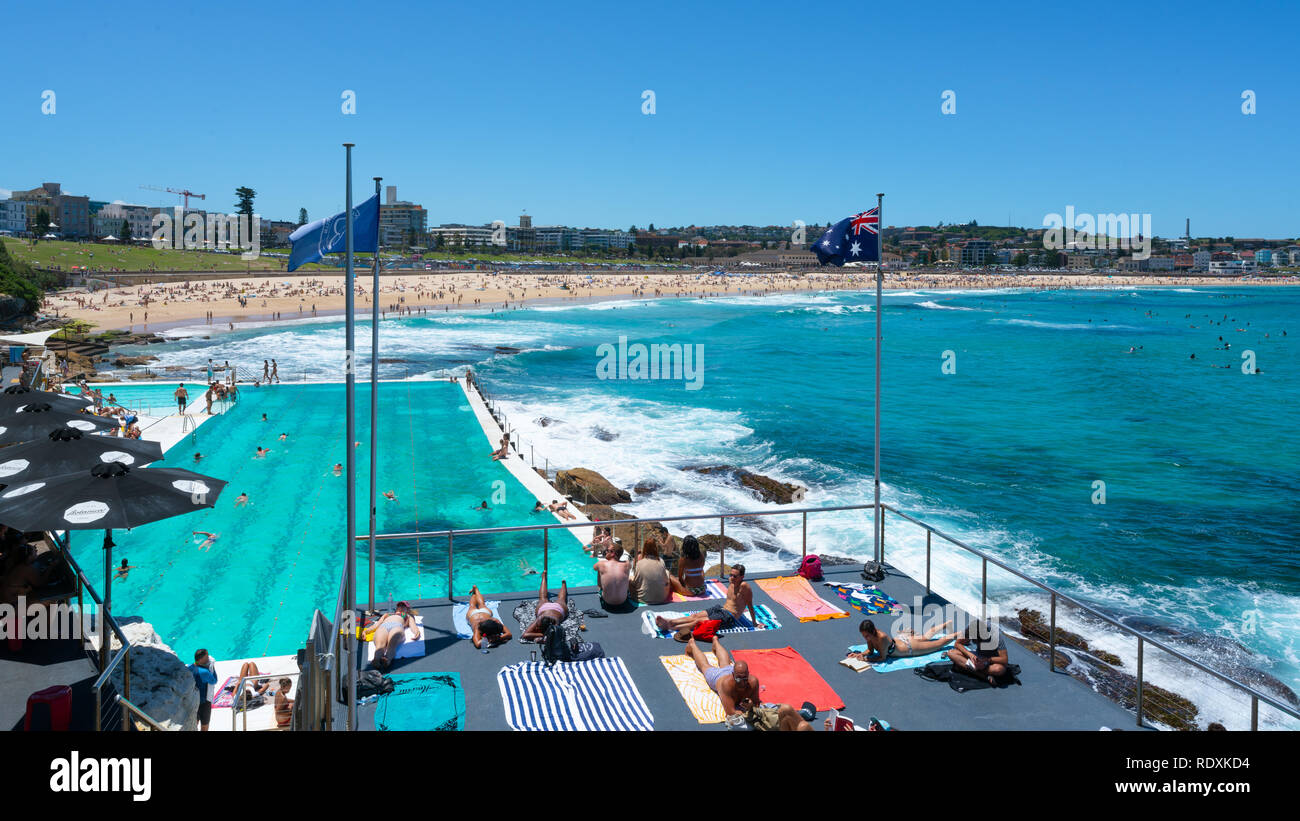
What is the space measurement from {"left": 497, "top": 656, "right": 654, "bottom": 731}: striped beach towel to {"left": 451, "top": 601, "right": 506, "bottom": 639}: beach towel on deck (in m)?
1.05

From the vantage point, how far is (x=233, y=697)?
10.4 m

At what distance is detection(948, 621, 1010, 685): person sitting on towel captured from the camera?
8391 millimetres

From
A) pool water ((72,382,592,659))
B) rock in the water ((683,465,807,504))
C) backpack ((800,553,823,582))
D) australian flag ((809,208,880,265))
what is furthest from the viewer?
rock in the water ((683,465,807,504))

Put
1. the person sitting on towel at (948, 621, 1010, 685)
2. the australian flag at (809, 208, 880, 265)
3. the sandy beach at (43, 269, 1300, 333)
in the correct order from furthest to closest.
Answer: the sandy beach at (43, 269, 1300, 333) → the australian flag at (809, 208, 880, 265) → the person sitting on towel at (948, 621, 1010, 685)

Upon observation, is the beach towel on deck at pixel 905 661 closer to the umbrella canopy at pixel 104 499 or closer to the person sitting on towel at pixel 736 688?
the person sitting on towel at pixel 736 688

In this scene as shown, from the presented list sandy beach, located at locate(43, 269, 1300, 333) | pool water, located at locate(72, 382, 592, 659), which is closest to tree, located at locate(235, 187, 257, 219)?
sandy beach, located at locate(43, 269, 1300, 333)

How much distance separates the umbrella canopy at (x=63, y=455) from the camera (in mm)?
8617

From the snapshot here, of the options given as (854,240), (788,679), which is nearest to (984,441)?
(854,240)

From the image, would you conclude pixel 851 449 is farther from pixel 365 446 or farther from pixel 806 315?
pixel 806 315

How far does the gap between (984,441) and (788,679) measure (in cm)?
3192

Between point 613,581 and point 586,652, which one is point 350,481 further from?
point 613,581

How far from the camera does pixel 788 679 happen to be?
27.9 ft

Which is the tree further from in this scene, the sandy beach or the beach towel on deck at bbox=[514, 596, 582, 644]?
the beach towel on deck at bbox=[514, 596, 582, 644]
